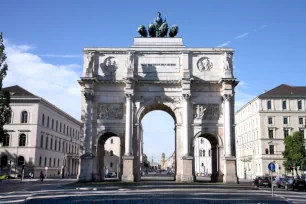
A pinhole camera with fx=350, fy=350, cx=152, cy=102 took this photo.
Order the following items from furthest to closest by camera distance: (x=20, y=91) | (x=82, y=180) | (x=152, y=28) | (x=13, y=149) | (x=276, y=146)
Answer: (x=276, y=146) < (x=20, y=91) < (x=13, y=149) < (x=152, y=28) < (x=82, y=180)

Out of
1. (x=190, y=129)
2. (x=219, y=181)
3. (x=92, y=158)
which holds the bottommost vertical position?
(x=219, y=181)

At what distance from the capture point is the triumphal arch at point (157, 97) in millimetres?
36500

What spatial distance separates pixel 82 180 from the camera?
35.2 metres

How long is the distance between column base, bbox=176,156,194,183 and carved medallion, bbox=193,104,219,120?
4843mm

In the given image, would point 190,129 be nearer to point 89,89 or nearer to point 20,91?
point 89,89

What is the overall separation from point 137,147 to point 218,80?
11.2 metres

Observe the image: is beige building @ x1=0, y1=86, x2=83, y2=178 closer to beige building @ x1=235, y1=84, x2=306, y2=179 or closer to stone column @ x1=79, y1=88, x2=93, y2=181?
stone column @ x1=79, y1=88, x2=93, y2=181

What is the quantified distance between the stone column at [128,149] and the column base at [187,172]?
495cm

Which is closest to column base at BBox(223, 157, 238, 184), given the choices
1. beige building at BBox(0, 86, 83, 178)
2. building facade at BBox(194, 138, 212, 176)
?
beige building at BBox(0, 86, 83, 178)

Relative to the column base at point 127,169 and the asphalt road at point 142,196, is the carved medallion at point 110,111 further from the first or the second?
the asphalt road at point 142,196

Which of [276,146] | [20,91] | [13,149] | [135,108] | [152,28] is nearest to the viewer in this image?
[135,108]

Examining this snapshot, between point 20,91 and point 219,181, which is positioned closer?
point 219,181

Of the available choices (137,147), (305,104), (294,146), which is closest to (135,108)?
(137,147)

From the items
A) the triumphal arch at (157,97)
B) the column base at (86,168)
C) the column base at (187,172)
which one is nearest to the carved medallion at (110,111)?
the triumphal arch at (157,97)
